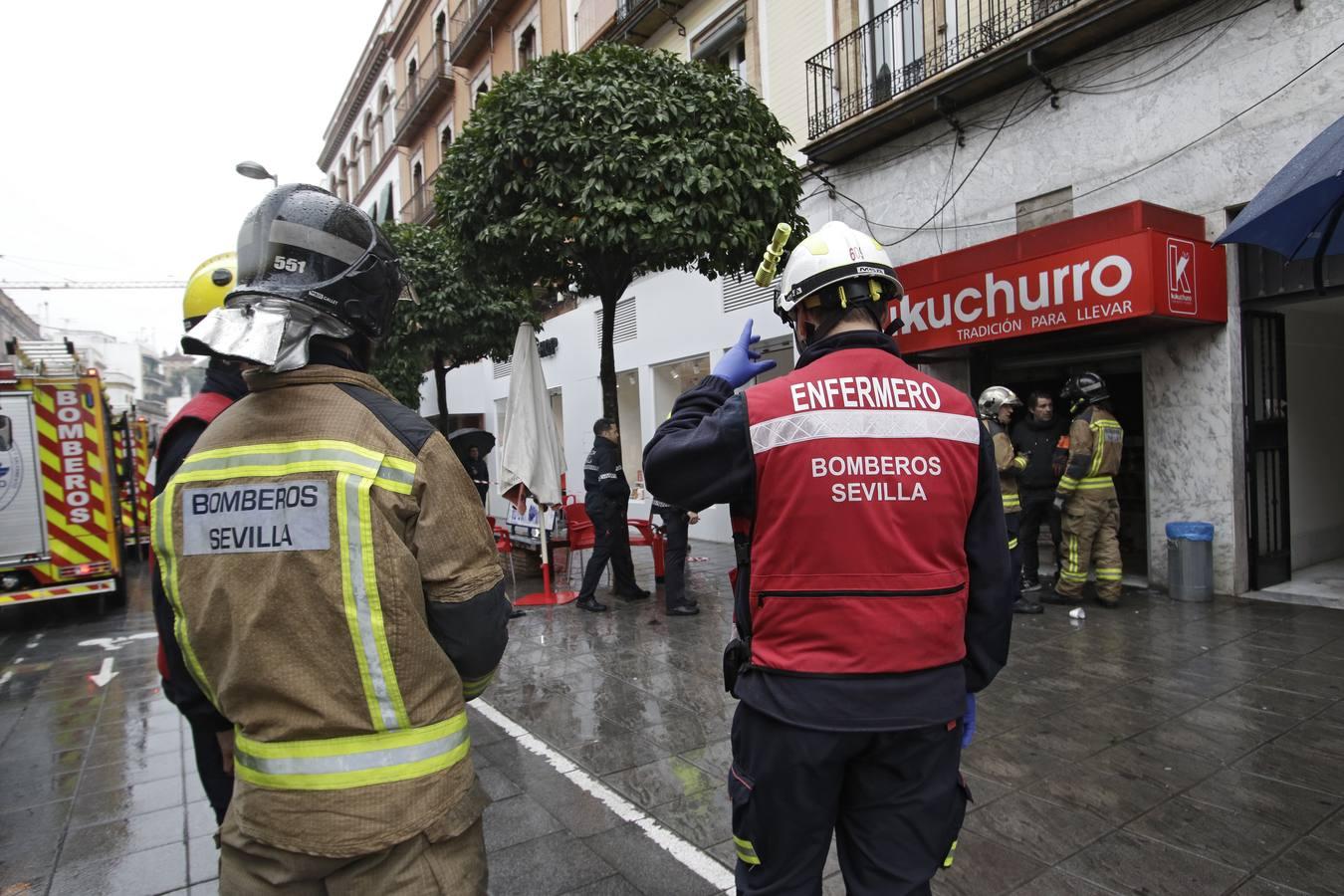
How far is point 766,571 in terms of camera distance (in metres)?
1.92

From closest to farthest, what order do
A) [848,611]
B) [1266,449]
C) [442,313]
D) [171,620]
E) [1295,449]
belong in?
[848,611]
[171,620]
[1266,449]
[1295,449]
[442,313]

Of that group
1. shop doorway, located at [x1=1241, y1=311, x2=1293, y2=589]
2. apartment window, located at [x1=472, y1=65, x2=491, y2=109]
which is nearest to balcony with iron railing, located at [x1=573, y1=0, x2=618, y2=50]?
apartment window, located at [x1=472, y1=65, x2=491, y2=109]

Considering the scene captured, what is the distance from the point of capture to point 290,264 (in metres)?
1.63

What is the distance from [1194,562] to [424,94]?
24156 millimetres

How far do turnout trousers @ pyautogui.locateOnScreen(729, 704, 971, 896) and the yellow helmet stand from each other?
2.27 meters

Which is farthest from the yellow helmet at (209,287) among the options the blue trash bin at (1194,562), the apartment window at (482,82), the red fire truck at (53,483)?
the apartment window at (482,82)

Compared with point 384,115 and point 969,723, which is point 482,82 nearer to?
point 384,115

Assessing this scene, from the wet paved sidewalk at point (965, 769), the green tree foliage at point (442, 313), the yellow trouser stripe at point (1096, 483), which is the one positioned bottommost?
the wet paved sidewalk at point (965, 769)

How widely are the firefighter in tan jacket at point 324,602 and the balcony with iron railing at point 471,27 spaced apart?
69.6ft

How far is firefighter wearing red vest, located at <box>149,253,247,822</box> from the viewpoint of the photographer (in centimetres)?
210

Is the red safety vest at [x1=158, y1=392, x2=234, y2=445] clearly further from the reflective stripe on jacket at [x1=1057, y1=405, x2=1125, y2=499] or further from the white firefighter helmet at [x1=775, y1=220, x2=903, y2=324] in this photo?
the reflective stripe on jacket at [x1=1057, y1=405, x2=1125, y2=499]

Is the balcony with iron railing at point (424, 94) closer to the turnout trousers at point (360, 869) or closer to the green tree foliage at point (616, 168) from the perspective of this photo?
the green tree foliage at point (616, 168)

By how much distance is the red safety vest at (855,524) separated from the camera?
1.83 metres

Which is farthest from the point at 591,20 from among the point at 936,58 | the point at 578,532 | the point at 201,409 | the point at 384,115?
the point at 384,115
